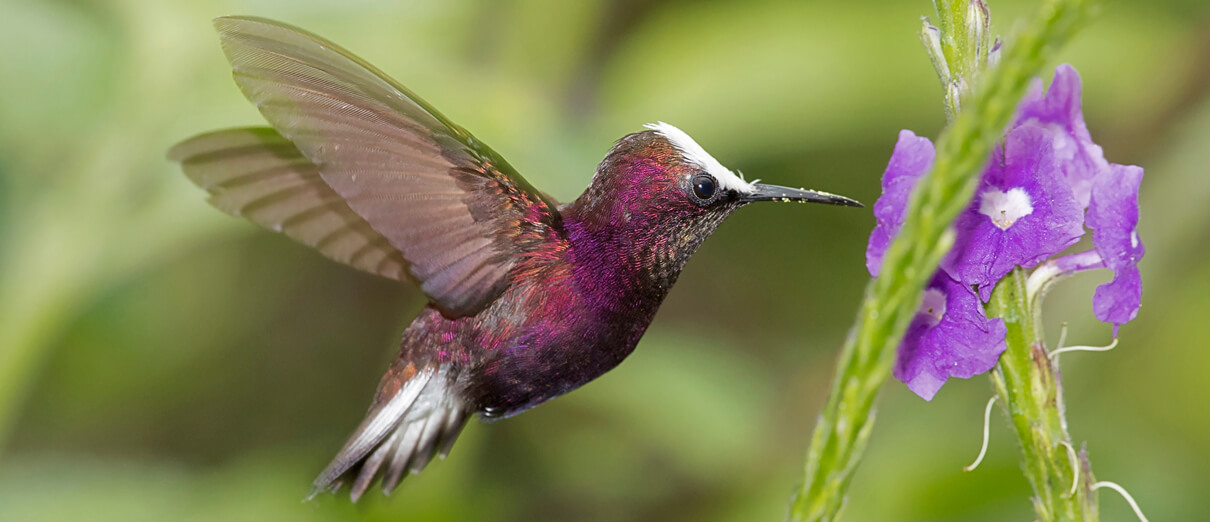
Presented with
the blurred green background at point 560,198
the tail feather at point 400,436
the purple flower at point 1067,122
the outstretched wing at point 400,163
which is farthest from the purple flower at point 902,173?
the blurred green background at point 560,198

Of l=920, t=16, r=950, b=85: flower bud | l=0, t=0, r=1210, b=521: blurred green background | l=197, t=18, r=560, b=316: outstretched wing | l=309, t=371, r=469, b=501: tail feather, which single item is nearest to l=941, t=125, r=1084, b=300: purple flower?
l=920, t=16, r=950, b=85: flower bud

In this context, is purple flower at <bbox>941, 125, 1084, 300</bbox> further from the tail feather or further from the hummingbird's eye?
the tail feather

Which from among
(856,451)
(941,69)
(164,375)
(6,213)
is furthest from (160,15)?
(856,451)

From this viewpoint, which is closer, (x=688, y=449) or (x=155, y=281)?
(x=688, y=449)

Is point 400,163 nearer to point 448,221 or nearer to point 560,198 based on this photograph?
point 448,221

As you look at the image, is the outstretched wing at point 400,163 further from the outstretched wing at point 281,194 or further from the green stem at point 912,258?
the green stem at point 912,258

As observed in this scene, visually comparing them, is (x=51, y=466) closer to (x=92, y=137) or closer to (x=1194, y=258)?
(x=92, y=137)

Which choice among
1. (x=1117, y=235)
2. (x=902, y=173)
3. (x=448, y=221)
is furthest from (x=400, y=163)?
(x=1117, y=235)
